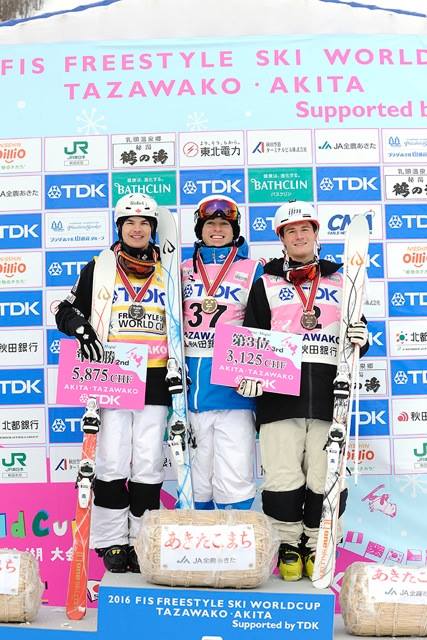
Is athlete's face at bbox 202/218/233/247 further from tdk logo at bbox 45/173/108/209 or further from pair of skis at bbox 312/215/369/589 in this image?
tdk logo at bbox 45/173/108/209

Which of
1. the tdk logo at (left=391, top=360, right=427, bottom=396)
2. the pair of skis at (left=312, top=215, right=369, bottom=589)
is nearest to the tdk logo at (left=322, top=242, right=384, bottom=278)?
the tdk logo at (left=391, top=360, right=427, bottom=396)

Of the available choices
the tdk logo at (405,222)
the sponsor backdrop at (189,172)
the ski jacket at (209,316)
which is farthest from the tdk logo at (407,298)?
the ski jacket at (209,316)

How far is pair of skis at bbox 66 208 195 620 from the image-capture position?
10.9 ft

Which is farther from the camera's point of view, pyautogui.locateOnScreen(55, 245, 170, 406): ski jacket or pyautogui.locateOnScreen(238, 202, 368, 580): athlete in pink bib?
pyautogui.locateOnScreen(55, 245, 170, 406): ski jacket

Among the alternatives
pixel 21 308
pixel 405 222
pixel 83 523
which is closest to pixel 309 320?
pixel 405 222

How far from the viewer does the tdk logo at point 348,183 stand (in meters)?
4.40

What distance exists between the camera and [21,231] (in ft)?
14.6

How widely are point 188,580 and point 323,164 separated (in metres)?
2.53

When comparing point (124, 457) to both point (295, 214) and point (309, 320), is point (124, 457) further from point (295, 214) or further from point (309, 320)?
point (295, 214)

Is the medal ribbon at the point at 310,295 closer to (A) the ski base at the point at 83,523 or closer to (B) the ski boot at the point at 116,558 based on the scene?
(A) the ski base at the point at 83,523

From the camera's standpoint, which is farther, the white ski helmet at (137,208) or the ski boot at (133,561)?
the white ski helmet at (137,208)

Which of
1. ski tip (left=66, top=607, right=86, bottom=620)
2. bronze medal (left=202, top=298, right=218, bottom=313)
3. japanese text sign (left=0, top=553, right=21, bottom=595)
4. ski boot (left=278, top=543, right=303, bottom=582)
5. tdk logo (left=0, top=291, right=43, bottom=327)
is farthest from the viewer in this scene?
tdk logo (left=0, top=291, right=43, bottom=327)

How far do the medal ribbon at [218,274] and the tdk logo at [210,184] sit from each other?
0.78 metres

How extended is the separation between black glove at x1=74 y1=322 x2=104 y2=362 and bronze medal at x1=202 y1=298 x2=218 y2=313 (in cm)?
54
